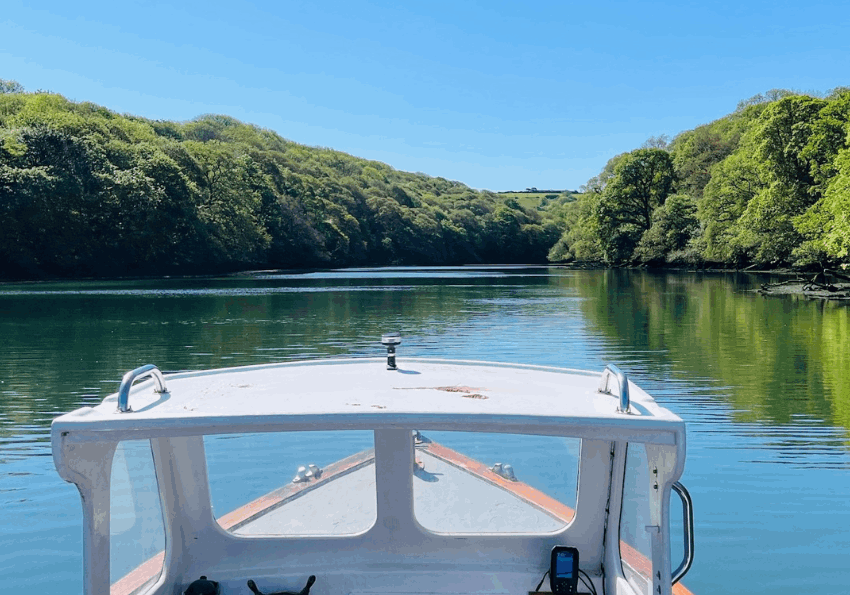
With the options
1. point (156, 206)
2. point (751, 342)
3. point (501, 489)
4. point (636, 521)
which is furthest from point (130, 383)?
point (156, 206)

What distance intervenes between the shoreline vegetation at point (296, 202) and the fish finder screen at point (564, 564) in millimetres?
30260

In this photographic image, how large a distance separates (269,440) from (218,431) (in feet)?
6.98

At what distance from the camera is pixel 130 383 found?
321cm

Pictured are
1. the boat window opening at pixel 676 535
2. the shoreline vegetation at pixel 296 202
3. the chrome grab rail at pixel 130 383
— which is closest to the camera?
the chrome grab rail at pixel 130 383

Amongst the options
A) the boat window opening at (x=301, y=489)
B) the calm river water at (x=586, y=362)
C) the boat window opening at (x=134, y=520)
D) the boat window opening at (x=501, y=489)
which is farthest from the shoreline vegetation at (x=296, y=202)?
the boat window opening at (x=134, y=520)

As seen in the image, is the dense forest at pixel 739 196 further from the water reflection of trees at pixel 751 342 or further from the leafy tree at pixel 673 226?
the water reflection of trees at pixel 751 342

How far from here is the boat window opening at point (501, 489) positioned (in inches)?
178

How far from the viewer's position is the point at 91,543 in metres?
3.21

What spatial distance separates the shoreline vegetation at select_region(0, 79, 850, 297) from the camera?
149ft

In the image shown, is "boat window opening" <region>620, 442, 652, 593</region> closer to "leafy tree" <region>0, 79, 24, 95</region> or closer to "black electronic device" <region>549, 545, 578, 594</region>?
"black electronic device" <region>549, 545, 578, 594</region>

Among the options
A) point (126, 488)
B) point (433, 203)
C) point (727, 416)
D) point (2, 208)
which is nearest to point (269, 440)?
point (126, 488)

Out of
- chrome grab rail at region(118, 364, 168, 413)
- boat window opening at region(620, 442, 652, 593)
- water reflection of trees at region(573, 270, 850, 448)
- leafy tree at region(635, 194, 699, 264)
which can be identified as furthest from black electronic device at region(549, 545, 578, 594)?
leafy tree at region(635, 194, 699, 264)

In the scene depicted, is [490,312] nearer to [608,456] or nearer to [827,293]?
[827,293]

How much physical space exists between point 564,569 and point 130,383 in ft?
7.87
